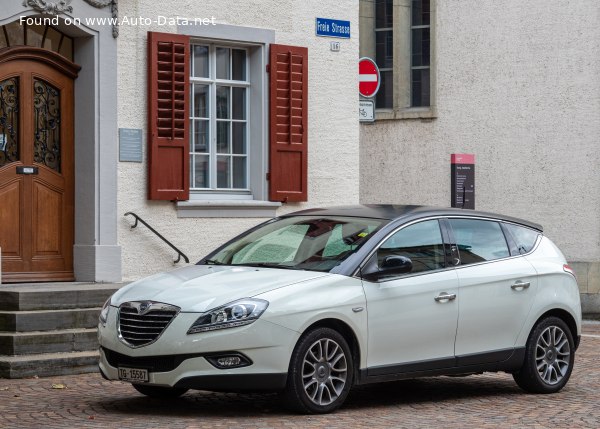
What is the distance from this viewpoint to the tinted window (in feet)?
34.0

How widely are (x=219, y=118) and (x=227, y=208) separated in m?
1.11

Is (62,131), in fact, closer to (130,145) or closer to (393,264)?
(130,145)

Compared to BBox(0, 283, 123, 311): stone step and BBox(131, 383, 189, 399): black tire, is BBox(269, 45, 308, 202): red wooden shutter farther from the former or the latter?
BBox(131, 383, 189, 399): black tire

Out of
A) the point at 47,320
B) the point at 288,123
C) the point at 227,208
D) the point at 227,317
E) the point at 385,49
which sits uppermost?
the point at 385,49

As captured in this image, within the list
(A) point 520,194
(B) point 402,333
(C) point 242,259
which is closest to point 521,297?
(B) point 402,333

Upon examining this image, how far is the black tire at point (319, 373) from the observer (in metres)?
9.37

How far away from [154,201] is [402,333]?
561 centimetres

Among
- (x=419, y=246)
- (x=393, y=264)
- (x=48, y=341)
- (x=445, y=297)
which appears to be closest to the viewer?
(x=393, y=264)

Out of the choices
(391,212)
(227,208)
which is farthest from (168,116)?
(391,212)

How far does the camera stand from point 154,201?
15070mm

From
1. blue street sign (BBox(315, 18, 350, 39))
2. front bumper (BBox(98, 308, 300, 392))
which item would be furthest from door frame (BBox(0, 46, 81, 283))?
front bumper (BBox(98, 308, 300, 392))

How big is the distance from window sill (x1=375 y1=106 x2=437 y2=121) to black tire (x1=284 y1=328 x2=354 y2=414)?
14.5m

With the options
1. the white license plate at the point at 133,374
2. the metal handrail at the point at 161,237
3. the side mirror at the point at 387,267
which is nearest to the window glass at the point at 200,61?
the metal handrail at the point at 161,237

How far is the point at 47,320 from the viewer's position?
12.5 metres
